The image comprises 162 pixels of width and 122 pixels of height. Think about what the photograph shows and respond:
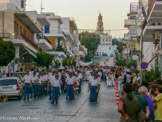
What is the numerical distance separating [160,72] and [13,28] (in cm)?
2262

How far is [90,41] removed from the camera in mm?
184250

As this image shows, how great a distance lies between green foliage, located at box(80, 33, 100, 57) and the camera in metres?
182

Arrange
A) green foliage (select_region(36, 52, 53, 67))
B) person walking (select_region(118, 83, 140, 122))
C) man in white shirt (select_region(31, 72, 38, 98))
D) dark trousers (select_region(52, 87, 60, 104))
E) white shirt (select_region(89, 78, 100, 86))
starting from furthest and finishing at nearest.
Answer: green foliage (select_region(36, 52, 53, 67))
man in white shirt (select_region(31, 72, 38, 98))
white shirt (select_region(89, 78, 100, 86))
dark trousers (select_region(52, 87, 60, 104))
person walking (select_region(118, 83, 140, 122))

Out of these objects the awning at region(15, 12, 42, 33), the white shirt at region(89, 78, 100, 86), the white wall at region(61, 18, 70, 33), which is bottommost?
the white shirt at region(89, 78, 100, 86)

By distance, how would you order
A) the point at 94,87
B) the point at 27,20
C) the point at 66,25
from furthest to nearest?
the point at 66,25 → the point at 27,20 → the point at 94,87

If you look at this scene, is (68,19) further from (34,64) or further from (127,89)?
(127,89)

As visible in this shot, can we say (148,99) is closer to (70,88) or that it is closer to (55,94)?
(55,94)

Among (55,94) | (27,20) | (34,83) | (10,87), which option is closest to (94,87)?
(55,94)

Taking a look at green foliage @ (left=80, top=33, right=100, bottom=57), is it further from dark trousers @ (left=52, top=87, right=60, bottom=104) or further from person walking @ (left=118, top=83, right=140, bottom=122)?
person walking @ (left=118, top=83, right=140, bottom=122)

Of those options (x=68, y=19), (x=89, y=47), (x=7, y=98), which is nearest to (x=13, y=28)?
(x=7, y=98)

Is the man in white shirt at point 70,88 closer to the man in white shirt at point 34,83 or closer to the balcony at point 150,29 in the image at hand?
the man in white shirt at point 34,83

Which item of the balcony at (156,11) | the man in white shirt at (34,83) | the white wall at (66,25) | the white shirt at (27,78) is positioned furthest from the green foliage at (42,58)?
the white wall at (66,25)

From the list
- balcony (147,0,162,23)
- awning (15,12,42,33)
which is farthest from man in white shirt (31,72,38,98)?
awning (15,12,42,33)

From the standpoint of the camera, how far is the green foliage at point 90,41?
182250 mm
